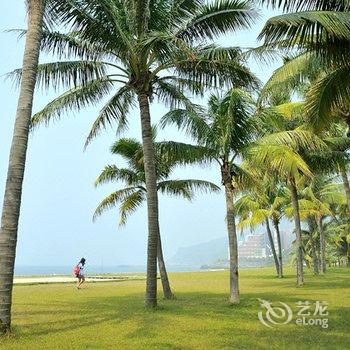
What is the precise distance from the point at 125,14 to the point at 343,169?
1589cm

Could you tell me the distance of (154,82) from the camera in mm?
16312

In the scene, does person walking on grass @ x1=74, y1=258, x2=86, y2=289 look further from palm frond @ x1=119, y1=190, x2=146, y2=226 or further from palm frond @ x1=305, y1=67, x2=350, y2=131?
palm frond @ x1=305, y1=67, x2=350, y2=131

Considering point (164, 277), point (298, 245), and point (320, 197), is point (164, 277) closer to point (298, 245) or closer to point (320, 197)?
point (298, 245)

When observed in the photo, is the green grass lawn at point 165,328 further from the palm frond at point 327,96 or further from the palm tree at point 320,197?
the palm tree at point 320,197

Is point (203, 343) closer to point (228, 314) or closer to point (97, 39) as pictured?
point (228, 314)

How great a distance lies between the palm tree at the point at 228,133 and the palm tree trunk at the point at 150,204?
6.11 feet

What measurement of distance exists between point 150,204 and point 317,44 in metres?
7.37

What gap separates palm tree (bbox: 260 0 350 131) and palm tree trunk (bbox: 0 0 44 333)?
5.61 metres

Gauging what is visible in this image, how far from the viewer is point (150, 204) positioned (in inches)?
605

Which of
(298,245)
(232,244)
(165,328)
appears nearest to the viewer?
(165,328)

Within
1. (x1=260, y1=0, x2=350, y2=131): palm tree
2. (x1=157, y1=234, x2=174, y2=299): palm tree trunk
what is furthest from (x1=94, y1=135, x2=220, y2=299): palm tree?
(x1=260, y1=0, x2=350, y2=131): palm tree

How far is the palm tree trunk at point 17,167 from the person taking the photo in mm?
10047

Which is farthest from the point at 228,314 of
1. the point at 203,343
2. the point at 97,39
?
the point at 97,39

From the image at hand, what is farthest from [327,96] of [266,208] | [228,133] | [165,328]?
[266,208]
